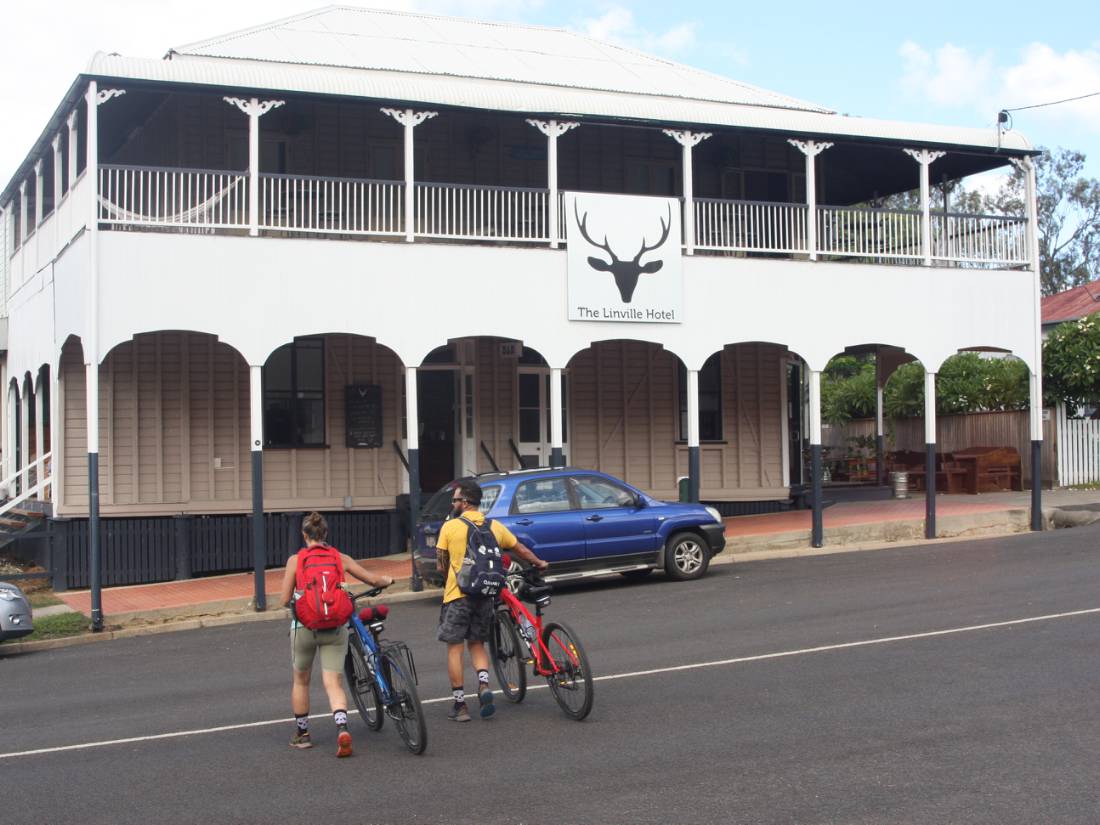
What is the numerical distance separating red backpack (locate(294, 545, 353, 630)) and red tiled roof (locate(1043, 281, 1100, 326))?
37.0 meters

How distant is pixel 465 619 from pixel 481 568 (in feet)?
1.25

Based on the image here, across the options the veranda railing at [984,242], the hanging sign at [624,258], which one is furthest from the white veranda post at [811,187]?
the veranda railing at [984,242]

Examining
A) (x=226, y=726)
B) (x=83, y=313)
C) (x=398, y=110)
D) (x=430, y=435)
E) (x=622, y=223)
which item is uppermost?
(x=398, y=110)

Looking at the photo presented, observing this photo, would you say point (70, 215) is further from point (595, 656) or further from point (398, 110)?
point (595, 656)

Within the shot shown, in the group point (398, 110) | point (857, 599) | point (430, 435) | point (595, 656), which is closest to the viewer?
point (595, 656)

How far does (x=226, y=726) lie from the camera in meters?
9.22

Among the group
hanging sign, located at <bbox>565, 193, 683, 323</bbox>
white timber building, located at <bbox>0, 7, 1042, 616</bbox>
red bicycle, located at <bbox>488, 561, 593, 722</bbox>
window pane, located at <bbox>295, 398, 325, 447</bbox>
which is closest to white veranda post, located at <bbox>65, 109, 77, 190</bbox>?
white timber building, located at <bbox>0, 7, 1042, 616</bbox>

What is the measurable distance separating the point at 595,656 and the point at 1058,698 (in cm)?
399

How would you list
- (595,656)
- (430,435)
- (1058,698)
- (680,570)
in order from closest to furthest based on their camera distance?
1. (1058,698)
2. (595,656)
3. (680,570)
4. (430,435)

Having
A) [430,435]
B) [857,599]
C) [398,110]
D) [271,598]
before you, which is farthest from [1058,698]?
[430,435]

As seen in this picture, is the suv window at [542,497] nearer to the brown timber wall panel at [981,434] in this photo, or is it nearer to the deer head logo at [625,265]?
the deer head logo at [625,265]

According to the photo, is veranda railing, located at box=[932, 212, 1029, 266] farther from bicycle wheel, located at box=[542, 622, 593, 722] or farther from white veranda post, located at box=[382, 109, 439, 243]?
bicycle wheel, located at box=[542, 622, 593, 722]

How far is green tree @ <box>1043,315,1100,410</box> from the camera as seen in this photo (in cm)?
2519

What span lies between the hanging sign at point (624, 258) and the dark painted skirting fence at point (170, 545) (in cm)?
527
